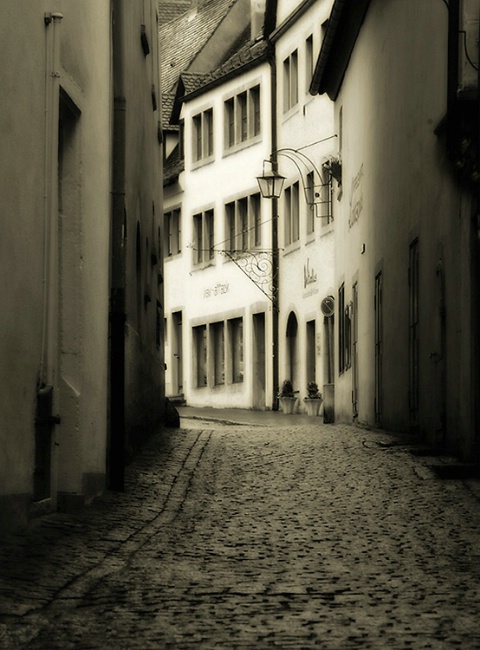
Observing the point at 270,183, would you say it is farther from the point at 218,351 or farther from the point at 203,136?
the point at 203,136

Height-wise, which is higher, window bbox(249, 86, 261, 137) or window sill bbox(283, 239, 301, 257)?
window bbox(249, 86, 261, 137)

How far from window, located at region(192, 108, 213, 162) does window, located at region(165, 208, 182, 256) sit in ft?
6.69

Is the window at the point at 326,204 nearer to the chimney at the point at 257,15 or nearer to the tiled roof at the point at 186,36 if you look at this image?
the chimney at the point at 257,15

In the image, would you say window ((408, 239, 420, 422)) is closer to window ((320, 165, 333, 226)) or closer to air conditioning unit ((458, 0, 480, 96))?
air conditioning unit ((458, 0, 480, 96))

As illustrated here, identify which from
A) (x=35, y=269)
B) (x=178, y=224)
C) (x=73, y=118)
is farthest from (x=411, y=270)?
(x=178, y=224)

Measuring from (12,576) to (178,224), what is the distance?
4006 centimetres

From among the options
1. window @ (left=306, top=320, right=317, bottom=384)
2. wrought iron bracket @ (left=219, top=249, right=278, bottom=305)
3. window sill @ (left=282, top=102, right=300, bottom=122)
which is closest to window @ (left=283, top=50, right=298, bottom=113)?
window sill @ (left=282, top=102, right=300, bottom=122)

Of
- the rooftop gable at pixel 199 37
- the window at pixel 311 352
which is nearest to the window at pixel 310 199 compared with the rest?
the window at pixel 311 352

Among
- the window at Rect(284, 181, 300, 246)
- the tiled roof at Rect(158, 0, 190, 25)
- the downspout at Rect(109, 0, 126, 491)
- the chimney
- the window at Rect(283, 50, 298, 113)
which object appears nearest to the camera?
the downspout at Rect(109, 0, 126, 491)

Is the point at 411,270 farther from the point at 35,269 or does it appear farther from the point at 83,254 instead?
the point at 35,269

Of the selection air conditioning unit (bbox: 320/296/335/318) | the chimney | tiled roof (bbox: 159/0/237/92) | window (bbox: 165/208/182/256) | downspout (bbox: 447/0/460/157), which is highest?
tiled roof (bbox: 159/0/237/92)

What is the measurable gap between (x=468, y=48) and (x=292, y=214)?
25.4 metres

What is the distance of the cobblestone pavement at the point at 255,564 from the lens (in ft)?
21.2

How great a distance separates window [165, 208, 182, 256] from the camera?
156ft
